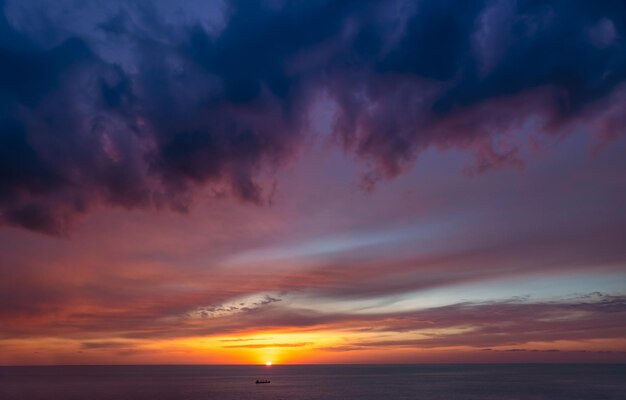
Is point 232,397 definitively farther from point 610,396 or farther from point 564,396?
point 610,396

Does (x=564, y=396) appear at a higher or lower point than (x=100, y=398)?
lower

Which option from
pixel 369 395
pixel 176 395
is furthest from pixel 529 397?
pixel 176 395

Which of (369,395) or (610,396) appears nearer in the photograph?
(610,396)

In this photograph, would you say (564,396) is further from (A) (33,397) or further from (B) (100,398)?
(A) (33,397)

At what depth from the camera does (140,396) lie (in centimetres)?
18375

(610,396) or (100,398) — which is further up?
(100,398)

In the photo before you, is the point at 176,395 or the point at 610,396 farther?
the point at 176,395

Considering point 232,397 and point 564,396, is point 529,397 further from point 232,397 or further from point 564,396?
point 232,397

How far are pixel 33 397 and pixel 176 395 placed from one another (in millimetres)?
53792

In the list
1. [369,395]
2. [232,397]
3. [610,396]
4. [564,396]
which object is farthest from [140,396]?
[610,396]

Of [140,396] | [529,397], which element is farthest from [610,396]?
[140,396]

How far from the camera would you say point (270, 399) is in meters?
176

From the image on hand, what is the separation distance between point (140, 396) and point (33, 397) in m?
41.4

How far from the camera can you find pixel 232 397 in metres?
182
